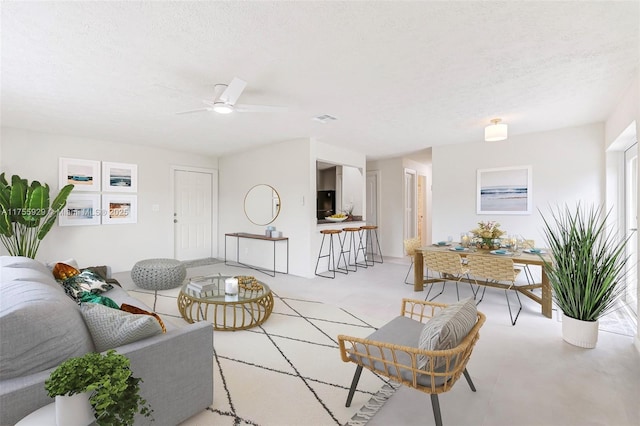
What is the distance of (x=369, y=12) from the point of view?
186 centimetres

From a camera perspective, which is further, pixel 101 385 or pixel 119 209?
pixel 119 209

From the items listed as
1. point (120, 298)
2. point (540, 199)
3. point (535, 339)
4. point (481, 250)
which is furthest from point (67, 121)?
point (540, 199)

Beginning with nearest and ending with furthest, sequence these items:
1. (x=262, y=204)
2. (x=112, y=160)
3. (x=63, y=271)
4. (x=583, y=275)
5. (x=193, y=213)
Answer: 1. (x=583, y=275)
2. (x=63, y=271)
3. (x=112, y=160)
4. (x=262, y=204)
5. (x=193, y=213)

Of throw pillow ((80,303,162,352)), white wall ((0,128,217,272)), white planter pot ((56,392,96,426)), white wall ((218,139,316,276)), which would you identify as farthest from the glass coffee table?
white wall ((0,128,217,272))

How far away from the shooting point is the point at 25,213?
170 inches

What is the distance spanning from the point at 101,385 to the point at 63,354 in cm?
52

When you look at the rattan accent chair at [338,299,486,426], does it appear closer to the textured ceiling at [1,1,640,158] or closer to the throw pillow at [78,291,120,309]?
the throw pillow at [78,291,120,309]

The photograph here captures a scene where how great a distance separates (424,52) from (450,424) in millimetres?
2494

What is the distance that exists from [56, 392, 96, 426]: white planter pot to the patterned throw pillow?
1781 millimetres

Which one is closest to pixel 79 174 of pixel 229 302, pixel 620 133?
pixel 229 302

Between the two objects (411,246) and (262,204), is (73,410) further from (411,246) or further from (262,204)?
(262,204)

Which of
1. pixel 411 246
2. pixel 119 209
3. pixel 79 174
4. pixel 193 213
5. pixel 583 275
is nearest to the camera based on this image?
pixel 583 275

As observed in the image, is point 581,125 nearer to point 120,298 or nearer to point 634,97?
point 634,97

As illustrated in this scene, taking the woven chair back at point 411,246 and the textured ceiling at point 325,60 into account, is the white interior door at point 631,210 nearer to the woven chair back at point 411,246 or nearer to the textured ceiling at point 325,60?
the textured ceiling at point 325,60
